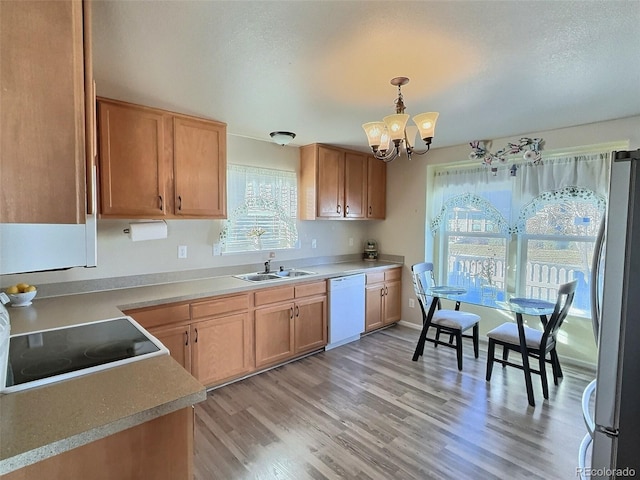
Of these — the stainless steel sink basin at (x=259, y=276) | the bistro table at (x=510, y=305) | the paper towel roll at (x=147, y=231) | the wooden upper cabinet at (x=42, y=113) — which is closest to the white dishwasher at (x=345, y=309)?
the stainless steel sink basin at (x=259, y=276)

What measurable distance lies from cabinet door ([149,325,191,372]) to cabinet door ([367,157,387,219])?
8.95 feet

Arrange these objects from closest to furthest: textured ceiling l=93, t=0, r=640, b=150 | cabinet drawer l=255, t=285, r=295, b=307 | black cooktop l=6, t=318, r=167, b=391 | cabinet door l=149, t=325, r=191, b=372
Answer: black cooktop l=6, t=318, r=167, b=391, textured ceiling l=93, t=0, r=640, b=150, cabinet door l=149, t=325, r=191, b=372, cabinet drawer l=255, t=285, r=295, b=307

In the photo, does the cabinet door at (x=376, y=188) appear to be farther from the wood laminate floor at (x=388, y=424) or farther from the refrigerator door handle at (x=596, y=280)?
the refrigerator door handle at (x=596, y=280)

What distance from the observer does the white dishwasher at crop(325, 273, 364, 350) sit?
3.55 metres

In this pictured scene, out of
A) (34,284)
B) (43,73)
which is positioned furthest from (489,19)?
(34,284)

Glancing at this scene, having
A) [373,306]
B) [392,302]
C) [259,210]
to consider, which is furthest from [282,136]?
[392,302]

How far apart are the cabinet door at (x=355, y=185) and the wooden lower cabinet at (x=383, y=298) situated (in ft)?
2.75

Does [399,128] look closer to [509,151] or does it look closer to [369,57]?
[369,57]

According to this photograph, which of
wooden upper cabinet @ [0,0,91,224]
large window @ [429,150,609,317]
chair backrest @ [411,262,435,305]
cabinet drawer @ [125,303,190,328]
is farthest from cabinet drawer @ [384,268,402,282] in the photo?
wooden upper cabinet @ [0,0,91,224]

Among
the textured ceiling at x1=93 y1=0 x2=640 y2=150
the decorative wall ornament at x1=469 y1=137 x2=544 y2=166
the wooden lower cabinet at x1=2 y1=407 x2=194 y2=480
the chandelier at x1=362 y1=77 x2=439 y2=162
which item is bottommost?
the wooden lower cabinet at x1=2 y1=407 x2=194 y2=480

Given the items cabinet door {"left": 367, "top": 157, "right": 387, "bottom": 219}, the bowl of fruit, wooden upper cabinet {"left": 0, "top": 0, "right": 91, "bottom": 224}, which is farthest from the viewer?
cabinet door {"left": 367, "top": 157, "right": 387, "bottom": 219}

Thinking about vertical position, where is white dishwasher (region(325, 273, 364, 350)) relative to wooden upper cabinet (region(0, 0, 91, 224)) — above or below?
below

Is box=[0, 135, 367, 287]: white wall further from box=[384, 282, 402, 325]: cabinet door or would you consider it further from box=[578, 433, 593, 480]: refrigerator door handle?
box=[578, 433, 593, 480]: refrigerator door handle

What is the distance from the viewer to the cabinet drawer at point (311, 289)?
3.28m
